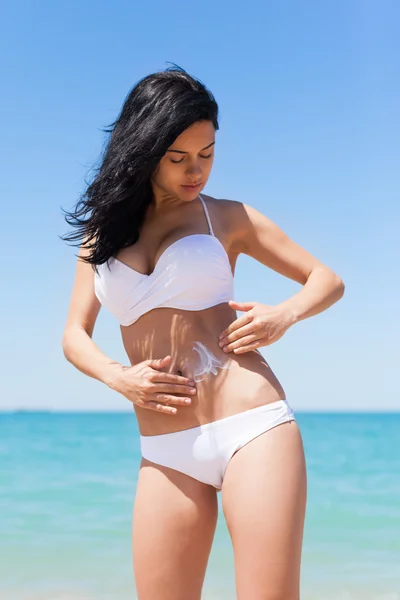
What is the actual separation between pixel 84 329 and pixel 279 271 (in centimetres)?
74

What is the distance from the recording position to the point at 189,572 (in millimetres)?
2553

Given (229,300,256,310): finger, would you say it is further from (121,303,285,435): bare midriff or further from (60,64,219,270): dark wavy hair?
(60,64,219,270): dark wavy hair

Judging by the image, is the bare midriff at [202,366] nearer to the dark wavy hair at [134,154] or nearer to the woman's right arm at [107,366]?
the woman's right arm at [107,366]

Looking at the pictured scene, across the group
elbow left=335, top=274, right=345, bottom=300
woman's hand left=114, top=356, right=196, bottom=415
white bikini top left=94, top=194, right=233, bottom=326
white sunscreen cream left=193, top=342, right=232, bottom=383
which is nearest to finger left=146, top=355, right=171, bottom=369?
woman's hand left=114, top=356, right=196, bottom=415

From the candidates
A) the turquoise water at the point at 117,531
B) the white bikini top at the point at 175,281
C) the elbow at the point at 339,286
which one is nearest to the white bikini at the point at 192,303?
the white bikini top at the point at 175,281

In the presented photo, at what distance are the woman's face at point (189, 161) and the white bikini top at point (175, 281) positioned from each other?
0.55 ft

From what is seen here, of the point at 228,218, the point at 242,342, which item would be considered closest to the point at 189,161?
the point at 228,218

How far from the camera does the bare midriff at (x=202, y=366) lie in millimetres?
2572

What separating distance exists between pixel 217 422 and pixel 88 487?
13594mm

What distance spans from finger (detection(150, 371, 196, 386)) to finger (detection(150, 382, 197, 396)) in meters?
0.01

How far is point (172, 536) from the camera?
8.30 ft

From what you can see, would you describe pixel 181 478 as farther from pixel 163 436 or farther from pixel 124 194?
pixel 124 194

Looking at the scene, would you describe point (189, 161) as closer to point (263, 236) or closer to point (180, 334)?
point (263, 236)

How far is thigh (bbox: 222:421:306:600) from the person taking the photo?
2369 mm
